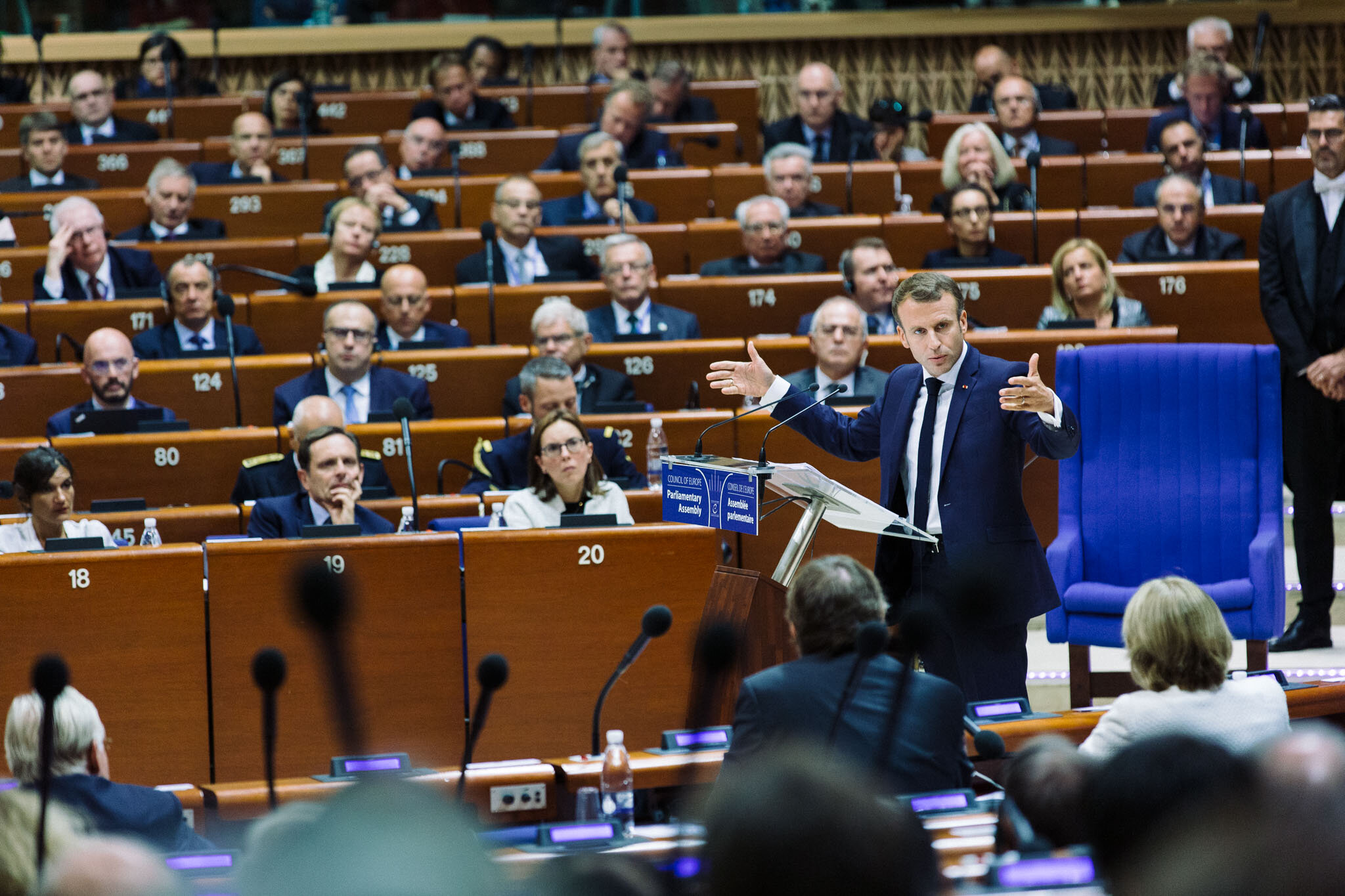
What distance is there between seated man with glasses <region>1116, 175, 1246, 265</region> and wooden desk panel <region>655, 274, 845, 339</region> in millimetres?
1037

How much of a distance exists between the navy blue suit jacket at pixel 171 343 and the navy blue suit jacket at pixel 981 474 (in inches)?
108

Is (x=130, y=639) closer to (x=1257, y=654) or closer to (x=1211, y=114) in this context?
(x=1257, y=654)

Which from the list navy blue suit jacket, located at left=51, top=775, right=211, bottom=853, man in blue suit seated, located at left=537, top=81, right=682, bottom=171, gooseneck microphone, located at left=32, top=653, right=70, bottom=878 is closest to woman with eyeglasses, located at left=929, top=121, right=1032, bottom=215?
man in blue suit seated, located at left=537, top=81, right=682, bottom=171

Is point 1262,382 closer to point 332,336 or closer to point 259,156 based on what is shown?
point 332,336

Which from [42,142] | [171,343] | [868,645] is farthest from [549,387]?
[42,142]

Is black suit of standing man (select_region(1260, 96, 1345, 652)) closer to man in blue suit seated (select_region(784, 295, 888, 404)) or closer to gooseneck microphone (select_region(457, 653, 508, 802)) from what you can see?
man in blue suit seated (select_region(784, 295, 888, 404))

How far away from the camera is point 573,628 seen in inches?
128

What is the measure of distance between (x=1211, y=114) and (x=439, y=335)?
10.9 feet

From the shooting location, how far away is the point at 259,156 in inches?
255

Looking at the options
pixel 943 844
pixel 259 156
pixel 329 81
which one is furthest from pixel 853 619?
pixel 329 81

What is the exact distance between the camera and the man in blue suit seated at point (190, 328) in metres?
4.97

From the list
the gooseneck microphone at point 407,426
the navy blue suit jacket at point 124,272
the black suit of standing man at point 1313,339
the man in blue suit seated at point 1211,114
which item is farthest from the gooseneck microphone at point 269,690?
the man in blue suit seated at point 1211,114

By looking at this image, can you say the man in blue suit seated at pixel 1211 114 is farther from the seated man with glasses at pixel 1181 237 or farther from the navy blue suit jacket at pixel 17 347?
the navy blue suit jacket at pixel 17 347

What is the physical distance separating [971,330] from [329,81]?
15.8 feet
